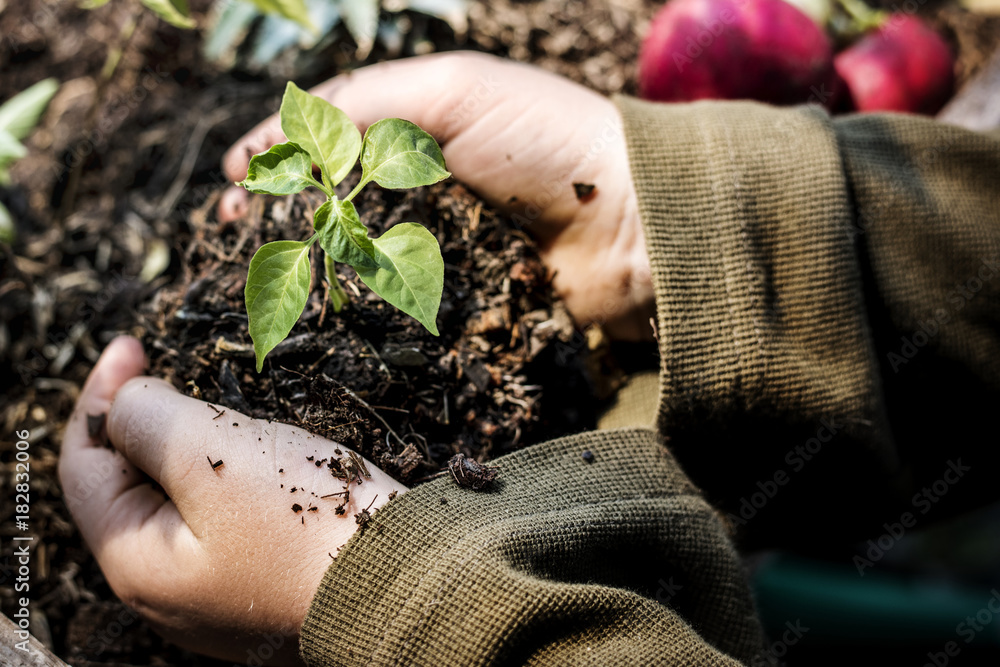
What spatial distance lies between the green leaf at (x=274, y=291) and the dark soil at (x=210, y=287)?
0.27m

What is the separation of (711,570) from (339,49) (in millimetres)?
1922

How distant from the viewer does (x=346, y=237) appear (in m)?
1.11

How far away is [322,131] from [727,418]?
43.3 inches

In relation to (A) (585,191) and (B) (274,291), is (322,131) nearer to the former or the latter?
(B) (274,291)

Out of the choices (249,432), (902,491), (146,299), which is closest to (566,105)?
(249,432)

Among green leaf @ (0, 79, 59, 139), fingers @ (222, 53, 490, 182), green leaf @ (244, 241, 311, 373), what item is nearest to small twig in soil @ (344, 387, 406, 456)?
green leaf @ (244, 241, 311, 373)

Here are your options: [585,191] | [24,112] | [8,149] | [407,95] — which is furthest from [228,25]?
[585,191]

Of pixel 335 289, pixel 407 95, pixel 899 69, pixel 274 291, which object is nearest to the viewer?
pixel 274 291

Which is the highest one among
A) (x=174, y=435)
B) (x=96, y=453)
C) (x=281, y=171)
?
(x=281, y=171)

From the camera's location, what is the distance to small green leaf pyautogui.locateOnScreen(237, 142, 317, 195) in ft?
3.56

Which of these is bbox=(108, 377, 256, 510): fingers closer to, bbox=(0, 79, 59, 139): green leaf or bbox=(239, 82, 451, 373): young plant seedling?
bbox=(239, 82, 451, 373): young plant seedling

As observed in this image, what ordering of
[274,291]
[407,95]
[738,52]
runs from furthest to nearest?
[738,52] < [407,95] < [274,291]

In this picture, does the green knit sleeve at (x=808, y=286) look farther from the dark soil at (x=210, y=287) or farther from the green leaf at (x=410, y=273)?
the green leaf at (x=410, y=273)

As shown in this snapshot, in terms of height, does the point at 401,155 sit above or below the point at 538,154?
above
